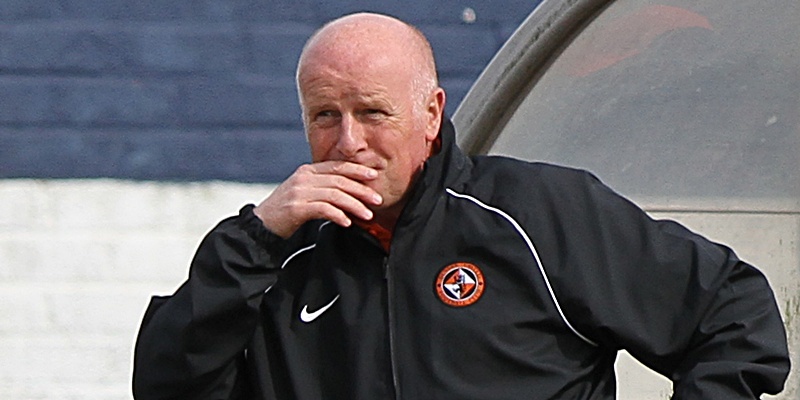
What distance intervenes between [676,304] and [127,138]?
1.95m

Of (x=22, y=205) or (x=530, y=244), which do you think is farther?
(x=22, y=205)

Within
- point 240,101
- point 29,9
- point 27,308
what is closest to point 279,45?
point 240,101

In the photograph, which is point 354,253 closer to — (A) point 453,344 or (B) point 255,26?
(A) point 453,344

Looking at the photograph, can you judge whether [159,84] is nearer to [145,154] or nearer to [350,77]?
[145,154]

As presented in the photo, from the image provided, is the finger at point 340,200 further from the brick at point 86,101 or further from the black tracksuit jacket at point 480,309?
the brick at point 86,101

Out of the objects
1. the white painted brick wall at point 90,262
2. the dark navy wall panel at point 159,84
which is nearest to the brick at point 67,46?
the dark navy wall panel at point 159,84

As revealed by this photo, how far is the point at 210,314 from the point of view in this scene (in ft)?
6.73

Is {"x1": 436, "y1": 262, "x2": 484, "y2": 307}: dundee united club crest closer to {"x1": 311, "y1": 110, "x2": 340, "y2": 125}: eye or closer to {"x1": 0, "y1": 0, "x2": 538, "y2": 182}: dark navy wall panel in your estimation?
{"x1": 311, "y1": 110, "x2": 340, "y2": 125}: eye

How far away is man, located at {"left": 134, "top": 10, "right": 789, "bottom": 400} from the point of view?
207 cm

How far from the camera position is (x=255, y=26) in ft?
12.0

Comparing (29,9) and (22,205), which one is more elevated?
(29,9)

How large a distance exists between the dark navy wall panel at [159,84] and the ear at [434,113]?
1.43 metres

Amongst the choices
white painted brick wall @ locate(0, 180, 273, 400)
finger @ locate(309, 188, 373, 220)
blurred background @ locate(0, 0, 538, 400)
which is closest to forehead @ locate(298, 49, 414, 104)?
finger @ locate(309, 188, 373, 220)

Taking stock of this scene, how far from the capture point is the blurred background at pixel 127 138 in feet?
12.0
